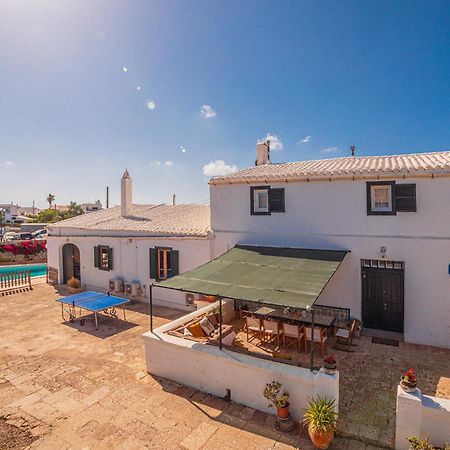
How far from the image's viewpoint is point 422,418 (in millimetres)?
7102

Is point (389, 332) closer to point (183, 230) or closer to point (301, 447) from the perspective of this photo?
point (301, 447)

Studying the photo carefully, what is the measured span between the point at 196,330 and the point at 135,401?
340 cm

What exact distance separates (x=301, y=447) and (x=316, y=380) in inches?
61.6

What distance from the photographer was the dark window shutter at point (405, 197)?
12.7 m

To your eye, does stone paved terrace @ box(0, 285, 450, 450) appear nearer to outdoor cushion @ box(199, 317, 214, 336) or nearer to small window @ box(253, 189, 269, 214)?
outdoor cushion @ box(199, 317, 214, 336)

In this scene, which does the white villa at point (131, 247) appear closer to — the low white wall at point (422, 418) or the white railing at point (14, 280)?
the white railing at point (14, 280)

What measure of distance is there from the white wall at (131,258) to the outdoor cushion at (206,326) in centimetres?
519

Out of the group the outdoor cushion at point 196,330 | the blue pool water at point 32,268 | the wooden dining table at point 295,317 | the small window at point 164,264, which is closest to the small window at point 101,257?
the small window at point 164,264

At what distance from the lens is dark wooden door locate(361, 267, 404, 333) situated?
13.6m

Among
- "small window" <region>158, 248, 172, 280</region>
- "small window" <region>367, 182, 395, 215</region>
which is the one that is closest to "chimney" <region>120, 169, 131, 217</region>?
"small window" <region>158, 248, 172, 280</region>

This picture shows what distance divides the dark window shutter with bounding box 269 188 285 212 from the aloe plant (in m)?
9.34

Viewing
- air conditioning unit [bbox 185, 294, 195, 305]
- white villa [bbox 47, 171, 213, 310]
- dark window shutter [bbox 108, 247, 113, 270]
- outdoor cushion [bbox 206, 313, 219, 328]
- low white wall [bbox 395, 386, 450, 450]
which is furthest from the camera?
dark window shutter [bbox 108, 247, 113, 270]

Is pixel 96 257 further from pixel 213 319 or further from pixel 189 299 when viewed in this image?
pixel 213 319

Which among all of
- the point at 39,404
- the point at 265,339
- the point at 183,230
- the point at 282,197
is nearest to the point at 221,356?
the point at 265,339
